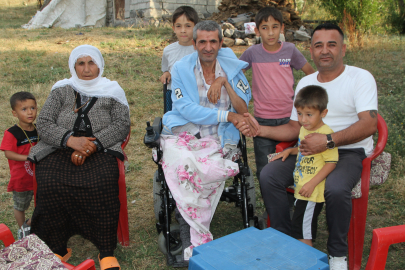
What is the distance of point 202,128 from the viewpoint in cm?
335

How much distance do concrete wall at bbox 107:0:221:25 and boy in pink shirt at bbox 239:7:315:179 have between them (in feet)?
32.9

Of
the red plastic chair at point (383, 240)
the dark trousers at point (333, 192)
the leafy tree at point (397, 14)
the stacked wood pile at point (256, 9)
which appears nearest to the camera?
the red plastic chair at point (383, 240)

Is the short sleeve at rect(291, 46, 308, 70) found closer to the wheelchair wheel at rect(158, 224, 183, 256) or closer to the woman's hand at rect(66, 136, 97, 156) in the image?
the wheelchair wheel at rect(158, 224, 183, 256)

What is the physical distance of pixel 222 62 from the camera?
337cm

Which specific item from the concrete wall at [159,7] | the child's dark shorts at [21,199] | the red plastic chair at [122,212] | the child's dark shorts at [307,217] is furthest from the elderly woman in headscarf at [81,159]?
the concrete wall at [159,7]

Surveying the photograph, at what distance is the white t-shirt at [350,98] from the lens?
9.05 ft

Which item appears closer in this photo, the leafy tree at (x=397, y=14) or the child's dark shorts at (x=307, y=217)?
the child's dark shorts at (x=307, y=217)

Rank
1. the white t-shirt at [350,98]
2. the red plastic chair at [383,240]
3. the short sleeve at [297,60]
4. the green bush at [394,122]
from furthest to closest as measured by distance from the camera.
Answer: the green bush at [394,122] → the short sleeve at [297,60] → the white t-shirt at [350,98] → the red plastic chair at [383,240]

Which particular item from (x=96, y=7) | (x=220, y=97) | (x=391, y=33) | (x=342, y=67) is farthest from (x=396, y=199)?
(x=96, y=7)

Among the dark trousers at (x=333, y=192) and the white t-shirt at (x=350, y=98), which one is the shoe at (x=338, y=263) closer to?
the dark trousers at (x=333, y=192)

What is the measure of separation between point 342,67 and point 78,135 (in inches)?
91.8

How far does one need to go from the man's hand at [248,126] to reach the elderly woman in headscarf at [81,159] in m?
1.04

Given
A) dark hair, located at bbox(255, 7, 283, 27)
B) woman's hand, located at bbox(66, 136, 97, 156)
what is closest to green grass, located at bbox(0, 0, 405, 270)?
woman's hand, located at bbox(66, 136, 97, 156)

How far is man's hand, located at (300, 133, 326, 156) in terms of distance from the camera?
260 centimetres
